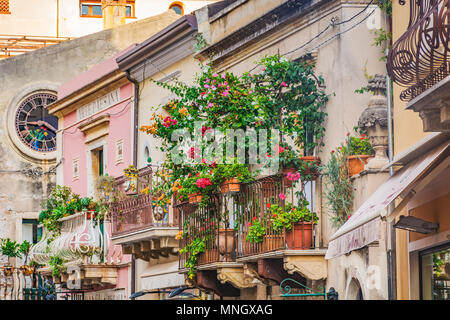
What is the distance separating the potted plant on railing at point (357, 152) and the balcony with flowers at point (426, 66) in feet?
9.85

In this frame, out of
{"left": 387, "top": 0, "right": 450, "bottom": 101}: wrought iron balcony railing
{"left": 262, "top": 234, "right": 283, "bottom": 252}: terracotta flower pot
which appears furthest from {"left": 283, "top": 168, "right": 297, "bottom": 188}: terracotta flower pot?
{"left": 387, "top": 0, "right": 450, "bottom": 101}: wrought iron balcony railing

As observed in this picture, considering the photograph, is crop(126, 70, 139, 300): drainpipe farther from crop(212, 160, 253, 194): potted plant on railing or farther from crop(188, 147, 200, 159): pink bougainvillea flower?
crop(212, 160, 253, 194): potted plant on railing

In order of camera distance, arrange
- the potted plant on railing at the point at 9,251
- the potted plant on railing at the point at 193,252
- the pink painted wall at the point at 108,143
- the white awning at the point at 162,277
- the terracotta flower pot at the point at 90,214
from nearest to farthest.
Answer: the potted plant on railing at the point at 193,252
the white awning at the point at 162,277
the terracotta flower pot at the point at 90,214
the pink painted wall at the point at 108,143
the potted plant on railing at the point at 9,251

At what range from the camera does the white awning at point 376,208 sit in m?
10.1

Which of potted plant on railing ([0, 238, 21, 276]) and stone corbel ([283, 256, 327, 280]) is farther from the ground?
potted plant on railing ([0, 238, 21, 276])

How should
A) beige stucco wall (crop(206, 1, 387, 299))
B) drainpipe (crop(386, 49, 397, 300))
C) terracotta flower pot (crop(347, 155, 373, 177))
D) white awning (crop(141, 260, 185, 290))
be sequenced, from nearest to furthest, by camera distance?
1. drainpipe (crop(386, 49, 397, 300))
2. terracotta flower pot (crop(347, 155, 373, 177))
3. beige stucco wall (crop(206, 1, 387, 299))
4. white awning (crop(141, 260, 185, 290))

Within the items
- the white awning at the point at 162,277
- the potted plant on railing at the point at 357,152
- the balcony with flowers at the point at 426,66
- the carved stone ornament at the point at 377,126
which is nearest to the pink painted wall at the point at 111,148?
the white awning at the point at 162,277

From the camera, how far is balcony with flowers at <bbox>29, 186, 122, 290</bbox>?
74.6 ft

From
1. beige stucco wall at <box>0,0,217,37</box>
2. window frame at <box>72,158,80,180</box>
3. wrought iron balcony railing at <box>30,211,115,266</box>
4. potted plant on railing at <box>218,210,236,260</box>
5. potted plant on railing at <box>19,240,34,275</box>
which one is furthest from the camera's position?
beige stucco wall at <box>0,0,217,37</box>

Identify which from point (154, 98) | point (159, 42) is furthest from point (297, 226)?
point (154, 98)

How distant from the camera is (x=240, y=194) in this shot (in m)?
16.2

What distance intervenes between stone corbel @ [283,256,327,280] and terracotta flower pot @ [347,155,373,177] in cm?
147

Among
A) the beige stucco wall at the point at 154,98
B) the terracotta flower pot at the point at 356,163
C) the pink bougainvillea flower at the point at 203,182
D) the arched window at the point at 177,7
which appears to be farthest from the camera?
the arched window at the point at 177,7

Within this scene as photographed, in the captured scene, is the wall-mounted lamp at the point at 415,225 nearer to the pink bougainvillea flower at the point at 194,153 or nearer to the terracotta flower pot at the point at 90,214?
the pink bougainvillea flower at the point at 194,153
